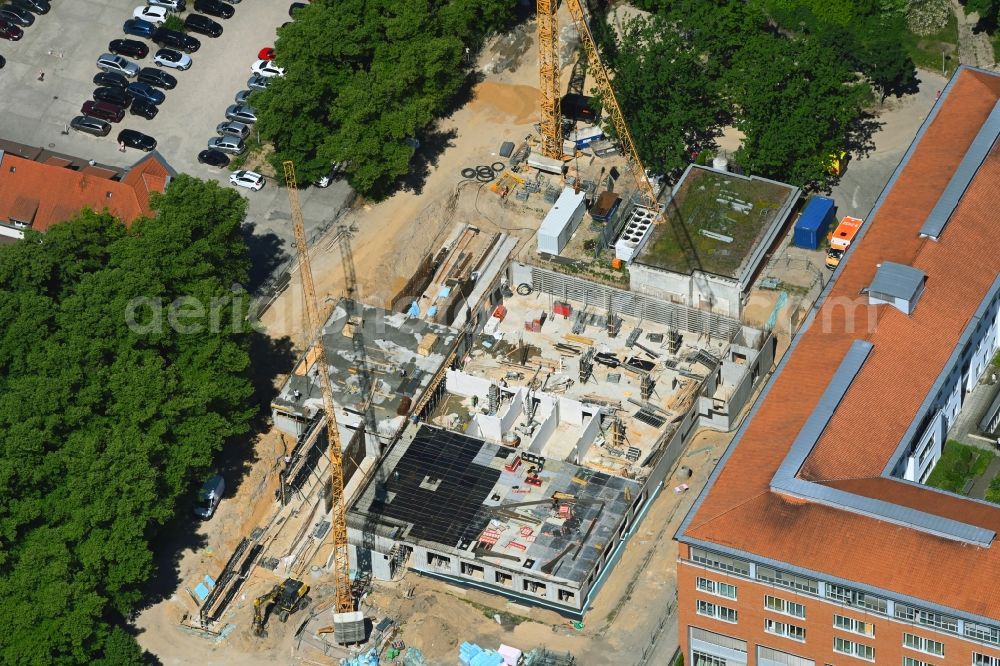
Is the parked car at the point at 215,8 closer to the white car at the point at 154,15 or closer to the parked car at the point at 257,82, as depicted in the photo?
the white car at the point at 154,15

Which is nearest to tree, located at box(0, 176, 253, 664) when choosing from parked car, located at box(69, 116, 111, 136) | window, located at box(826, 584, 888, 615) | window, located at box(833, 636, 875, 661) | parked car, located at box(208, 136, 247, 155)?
parked car, located at box(208, 136, 247, 155)

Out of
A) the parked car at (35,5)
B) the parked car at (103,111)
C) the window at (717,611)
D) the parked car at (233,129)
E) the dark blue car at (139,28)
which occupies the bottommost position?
the window at (717,611)

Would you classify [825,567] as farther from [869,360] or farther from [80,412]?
[80,412]

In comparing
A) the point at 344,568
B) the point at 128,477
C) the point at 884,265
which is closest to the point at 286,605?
the point at 344,568

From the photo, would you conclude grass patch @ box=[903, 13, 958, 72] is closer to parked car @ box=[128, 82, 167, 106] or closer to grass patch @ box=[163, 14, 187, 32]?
grass patch @ box=[163, 14, 187, 32]

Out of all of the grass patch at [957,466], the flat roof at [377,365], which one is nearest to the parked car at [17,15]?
the flat roof at [377,365]

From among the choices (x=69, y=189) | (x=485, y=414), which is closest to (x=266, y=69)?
(x=69, y=189)
